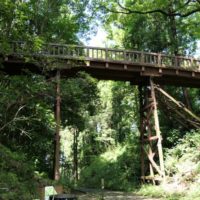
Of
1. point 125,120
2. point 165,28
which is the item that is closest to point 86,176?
point 125,120

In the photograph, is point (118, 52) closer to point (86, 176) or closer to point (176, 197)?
point (176, 197)

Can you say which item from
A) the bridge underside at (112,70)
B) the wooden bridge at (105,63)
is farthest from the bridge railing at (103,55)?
the bridge underside at (112,70)

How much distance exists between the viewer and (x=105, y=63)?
1903 cm

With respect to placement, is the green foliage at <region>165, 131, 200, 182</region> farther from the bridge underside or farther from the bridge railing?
the bridge railing

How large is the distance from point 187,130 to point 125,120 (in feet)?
42.1

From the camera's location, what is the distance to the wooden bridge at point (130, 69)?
1709 cm

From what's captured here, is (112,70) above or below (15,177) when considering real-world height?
above

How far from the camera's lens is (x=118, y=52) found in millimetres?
19797

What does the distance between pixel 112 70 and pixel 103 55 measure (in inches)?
38.2

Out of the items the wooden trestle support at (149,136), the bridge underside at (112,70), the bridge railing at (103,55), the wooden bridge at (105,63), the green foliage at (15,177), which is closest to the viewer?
the green foliage at (15,177)

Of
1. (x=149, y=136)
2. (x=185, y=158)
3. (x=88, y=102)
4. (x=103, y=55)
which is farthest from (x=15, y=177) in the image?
(x=185, y=158)

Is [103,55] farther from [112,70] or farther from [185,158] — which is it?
[185,158]

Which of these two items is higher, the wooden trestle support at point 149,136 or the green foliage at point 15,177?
the wooden trestle support at point 149,136

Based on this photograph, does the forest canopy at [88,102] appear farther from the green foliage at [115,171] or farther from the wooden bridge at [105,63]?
the wooden bridge at [105,63]
